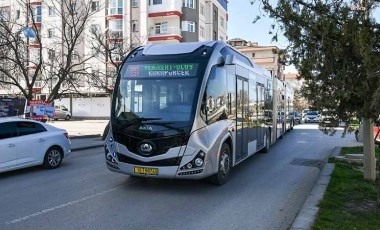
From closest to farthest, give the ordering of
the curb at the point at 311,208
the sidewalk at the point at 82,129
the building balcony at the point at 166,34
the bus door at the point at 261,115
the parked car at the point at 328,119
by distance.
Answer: the curb at the point at 311,208, the parked car at the point at 328,119, the bus door at the point at 261,115, the sidewalk at the point at 82,129, the building balcony at the point at 166,34

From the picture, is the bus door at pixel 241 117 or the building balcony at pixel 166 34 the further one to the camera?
the building balcony at pixel 166 34

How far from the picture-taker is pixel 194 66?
812cm

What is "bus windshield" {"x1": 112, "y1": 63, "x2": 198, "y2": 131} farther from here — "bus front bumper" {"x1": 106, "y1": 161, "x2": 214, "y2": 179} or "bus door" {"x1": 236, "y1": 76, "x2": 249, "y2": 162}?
"bus door" {"x1": 236, "y1": 76, "x2": 249, "y2": 162}

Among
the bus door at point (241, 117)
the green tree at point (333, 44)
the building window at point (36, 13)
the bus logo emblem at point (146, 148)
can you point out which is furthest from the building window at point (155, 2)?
the green tree at point (333, 44)

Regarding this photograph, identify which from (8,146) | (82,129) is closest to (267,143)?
(8,146)

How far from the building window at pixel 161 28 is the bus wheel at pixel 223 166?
142ft

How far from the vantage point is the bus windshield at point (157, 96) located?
7867 millimetres

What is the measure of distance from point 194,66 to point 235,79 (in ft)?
6.35

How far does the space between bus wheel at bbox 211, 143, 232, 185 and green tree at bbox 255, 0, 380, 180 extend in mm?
2829

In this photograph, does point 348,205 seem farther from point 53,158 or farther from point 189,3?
point 189,3

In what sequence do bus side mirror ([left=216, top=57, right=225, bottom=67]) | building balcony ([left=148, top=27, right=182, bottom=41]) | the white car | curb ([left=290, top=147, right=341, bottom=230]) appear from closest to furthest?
curb ([left=290, top=147, right=341, bottom=230]), bus side mirror ([left=216, top=57, right=225, bottom=67]), the white car, building balcony ([left=148, top=27, right=182, bottom=41])

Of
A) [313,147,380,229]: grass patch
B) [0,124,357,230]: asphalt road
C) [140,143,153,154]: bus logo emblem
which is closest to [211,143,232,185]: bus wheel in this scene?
[0,124,357,230]: asphalt road

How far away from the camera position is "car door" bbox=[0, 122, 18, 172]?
9.73 meters

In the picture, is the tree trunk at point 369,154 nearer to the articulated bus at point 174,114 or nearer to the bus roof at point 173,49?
the articulated bus at point 174,114
